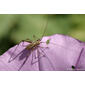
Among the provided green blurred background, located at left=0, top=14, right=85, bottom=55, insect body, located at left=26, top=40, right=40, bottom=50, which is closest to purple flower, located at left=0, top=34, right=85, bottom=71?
insect body, located at left=26, top=40, right=40, bottom=50

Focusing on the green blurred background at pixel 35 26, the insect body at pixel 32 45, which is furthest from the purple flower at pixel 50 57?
the green blurred background at pixel 35 26

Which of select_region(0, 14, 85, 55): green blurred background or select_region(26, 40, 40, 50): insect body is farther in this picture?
select_region(0, 14, 85, 55): green blurred background

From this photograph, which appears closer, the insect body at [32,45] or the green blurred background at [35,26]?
the insect body at [32,45]

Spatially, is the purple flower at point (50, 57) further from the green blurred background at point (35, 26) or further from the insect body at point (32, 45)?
the green blurred background at point (35, 26)

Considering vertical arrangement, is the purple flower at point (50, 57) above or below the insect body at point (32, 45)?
below

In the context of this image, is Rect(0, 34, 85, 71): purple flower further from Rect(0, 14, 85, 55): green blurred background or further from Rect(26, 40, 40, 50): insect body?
Rect(0, 14, 85, 55): green blurred background

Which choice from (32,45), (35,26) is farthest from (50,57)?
(35,26)
